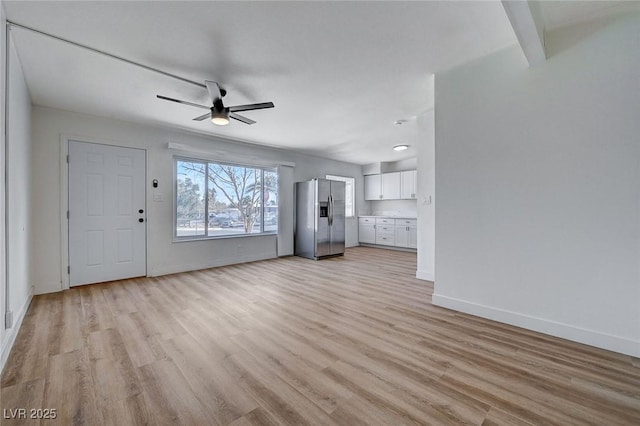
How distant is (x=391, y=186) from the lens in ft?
25.0

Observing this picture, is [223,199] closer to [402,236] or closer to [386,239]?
[386,239]

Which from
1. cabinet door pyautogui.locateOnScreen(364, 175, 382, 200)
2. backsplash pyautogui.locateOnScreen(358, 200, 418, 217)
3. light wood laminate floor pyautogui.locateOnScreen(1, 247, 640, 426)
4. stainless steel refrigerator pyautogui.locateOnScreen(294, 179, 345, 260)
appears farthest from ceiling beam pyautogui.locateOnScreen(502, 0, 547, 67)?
cabinet door pyautogui.locateOnScreen(364, 175, 382, 200)

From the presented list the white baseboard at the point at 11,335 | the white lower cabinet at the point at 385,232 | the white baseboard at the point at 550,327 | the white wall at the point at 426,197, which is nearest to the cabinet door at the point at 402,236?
the white lower cabinet at the point at 385,232

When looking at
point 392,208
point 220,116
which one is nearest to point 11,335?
point 220,116

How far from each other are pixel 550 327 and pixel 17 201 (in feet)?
16.0

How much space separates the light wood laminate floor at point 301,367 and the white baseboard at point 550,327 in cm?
8

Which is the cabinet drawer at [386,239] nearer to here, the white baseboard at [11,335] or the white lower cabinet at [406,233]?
the white lower cabinet at [406,233]

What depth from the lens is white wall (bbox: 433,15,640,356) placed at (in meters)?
2.01

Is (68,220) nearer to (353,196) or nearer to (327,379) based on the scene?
(327,379)

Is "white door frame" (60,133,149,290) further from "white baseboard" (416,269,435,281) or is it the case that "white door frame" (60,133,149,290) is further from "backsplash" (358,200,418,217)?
"backsplash" (358,200,418,217)

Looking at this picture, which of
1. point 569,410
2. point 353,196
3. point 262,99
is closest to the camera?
point 569,410

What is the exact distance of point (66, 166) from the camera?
371cm

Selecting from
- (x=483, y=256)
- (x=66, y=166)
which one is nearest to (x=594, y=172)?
(x=483, y=256)

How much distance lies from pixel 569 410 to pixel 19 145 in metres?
4.71
